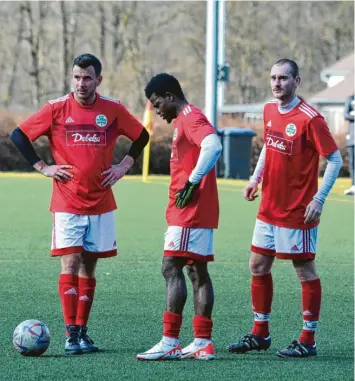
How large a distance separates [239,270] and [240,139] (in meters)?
16.0

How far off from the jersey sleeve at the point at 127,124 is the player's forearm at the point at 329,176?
4.60 ft

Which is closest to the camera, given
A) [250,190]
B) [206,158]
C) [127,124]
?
[206,158]

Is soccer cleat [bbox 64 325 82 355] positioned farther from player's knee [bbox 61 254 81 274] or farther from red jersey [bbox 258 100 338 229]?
red jersey [bbox 258 100 338 229]

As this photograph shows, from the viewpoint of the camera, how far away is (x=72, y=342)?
7.76m

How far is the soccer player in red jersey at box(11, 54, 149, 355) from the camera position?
26.1 feet

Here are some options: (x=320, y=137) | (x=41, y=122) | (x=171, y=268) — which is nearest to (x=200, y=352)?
(x=171, y=268)

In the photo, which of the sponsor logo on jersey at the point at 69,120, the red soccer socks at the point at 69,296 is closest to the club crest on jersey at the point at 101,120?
the sponsor logo on jersey at the point at 69,120

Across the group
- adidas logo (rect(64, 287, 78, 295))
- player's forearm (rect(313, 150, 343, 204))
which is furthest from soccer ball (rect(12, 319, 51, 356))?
player's forearm (rect(313, 150, 343, 204))

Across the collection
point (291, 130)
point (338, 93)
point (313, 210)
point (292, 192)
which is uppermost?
point (338, 93)

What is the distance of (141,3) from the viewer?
63.5 m

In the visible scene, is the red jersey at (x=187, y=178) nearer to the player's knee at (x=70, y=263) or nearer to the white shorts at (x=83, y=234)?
the white shorts at (x=83, y=234)

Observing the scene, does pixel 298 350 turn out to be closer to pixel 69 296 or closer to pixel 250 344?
pixel 250 344

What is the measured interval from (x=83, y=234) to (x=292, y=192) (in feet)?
4.68

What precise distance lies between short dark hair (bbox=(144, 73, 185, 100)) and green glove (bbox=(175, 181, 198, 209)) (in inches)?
24.2
